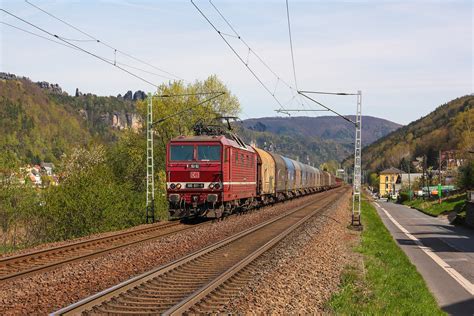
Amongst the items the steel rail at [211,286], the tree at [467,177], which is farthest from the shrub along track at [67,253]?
the tree at [467,177]

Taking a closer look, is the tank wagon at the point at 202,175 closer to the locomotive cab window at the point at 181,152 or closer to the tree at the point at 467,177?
the locomotive cab window at the point at 181,152

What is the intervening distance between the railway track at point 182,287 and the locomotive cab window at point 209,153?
9.61 m

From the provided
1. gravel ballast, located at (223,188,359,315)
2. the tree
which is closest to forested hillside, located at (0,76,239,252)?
gravel ballast, located at (223,188,359,315)

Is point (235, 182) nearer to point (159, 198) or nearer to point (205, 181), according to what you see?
point (205, 181)

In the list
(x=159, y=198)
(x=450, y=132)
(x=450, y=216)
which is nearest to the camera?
(x=159, y=198)

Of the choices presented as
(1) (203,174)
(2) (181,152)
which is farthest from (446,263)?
(2) (181,152)

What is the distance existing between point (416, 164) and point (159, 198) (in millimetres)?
172659

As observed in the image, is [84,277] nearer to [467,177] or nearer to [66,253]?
[66,253]

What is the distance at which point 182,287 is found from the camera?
11.4 m

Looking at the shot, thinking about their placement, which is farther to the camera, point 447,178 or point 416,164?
point 416,164

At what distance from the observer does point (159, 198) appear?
37.6 metres

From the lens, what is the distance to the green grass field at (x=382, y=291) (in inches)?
425

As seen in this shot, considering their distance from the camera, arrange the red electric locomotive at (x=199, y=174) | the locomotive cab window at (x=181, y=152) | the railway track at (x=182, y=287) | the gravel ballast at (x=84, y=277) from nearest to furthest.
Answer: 1. the railway track at (x=182, y=287)
2. the gravel ballast at (x=84, y=277)
3. the red electric locomotive at (x=199, y=174)
4. the locomotive cab window at (x=181, y=152)

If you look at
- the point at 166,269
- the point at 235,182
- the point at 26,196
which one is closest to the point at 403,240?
the point at 235,182
